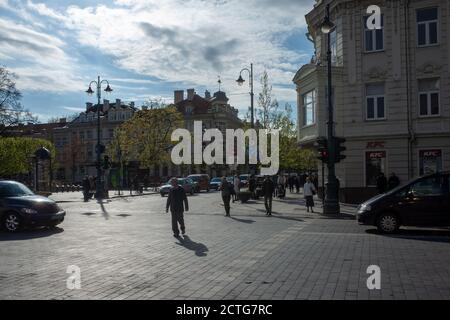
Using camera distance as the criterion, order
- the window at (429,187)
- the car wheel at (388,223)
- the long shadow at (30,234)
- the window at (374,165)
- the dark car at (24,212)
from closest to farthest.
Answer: the long shadow at (30,234) → the window at (429,187) → the car wheel at (388,223) → the dark car at (24,212) → the window at (374,165)

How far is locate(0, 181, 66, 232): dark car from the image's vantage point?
1533 cm

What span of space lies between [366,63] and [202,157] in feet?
155

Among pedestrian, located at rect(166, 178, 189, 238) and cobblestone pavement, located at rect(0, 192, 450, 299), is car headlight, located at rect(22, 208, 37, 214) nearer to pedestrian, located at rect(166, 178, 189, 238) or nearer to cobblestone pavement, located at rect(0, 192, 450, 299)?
cobblestone pavement, located at rect(0, 192, 450, 299)

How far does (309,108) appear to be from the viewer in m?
30.7

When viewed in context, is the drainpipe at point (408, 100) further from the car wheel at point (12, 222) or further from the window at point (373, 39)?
the car wheel at point (12, 222)

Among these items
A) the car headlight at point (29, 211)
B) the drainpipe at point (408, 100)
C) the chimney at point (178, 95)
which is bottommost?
the car headlight at point (29, 211)

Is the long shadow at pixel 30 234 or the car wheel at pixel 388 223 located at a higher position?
the car wheel at pixel 388 223

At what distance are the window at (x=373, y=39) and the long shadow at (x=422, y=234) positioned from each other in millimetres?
15040

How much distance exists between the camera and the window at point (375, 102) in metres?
27.8

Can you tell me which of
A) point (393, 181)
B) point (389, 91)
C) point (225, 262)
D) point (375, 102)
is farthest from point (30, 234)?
point (389, 91)

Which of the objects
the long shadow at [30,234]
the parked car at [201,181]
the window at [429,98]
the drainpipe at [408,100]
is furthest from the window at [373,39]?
the parked car at [201,181]

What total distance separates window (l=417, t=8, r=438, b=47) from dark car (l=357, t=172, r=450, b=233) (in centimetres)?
1459
